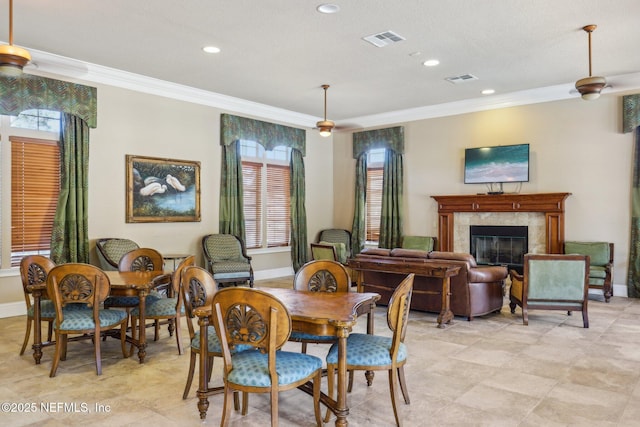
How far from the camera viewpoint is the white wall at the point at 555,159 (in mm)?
6852

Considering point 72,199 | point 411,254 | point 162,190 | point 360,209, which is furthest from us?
point 360,209

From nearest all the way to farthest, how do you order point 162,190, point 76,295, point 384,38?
point 76,295
point 384,38
point 162,190

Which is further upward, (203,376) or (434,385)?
(203,376)

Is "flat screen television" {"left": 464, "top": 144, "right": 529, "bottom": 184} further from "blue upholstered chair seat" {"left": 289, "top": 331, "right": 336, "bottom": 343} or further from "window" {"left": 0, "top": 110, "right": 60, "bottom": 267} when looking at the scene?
"window" {"left": 0, "top": 110, "right": 60, "bottom": 267}

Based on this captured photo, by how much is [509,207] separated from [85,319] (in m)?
6.47

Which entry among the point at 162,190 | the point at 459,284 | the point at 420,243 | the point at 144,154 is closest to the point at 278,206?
the point at 162,190

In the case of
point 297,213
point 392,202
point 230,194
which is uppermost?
point 230,194

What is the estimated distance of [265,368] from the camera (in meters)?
2.51

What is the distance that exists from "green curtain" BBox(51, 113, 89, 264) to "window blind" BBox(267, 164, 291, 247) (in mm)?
3516

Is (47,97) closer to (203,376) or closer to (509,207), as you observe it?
(203,376)

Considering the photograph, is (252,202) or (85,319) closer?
(85,319)

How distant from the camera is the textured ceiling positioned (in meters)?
4.39

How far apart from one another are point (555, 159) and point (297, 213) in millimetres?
4679

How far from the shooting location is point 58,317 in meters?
3.65
